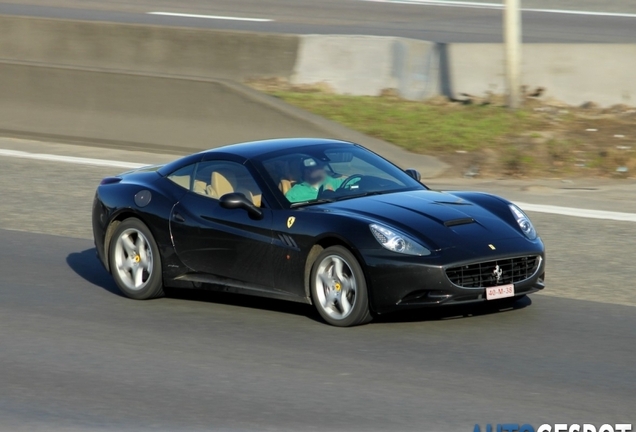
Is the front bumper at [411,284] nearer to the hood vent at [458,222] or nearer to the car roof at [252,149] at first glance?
the hood vent at [458,222]

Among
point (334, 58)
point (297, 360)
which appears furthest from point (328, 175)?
point (334, 58)

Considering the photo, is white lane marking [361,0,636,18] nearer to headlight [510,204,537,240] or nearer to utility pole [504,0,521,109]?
utility pole [504,0,521,109]

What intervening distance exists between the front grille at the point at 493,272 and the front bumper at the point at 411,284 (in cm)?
5

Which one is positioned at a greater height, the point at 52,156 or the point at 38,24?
the point at 38,24

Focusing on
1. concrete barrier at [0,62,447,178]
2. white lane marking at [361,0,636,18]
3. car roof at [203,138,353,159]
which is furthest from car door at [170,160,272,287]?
white lane marking at [361,0,636,18]

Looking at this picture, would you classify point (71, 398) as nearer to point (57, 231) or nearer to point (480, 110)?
point (57, 231)

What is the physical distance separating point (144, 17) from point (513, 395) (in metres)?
23.7

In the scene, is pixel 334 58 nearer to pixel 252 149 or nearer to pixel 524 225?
pixel 252 149

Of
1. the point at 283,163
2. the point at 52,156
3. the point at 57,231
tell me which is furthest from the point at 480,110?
the point at 283,163

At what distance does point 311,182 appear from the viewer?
31.3 ft

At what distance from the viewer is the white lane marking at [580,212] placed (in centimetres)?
1345

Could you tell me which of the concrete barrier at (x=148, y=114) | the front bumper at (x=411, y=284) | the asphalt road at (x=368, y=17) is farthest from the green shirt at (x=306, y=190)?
the asphalt road at (x=368, y=17)

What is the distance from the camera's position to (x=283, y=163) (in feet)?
31.8

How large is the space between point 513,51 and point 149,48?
278 inches
